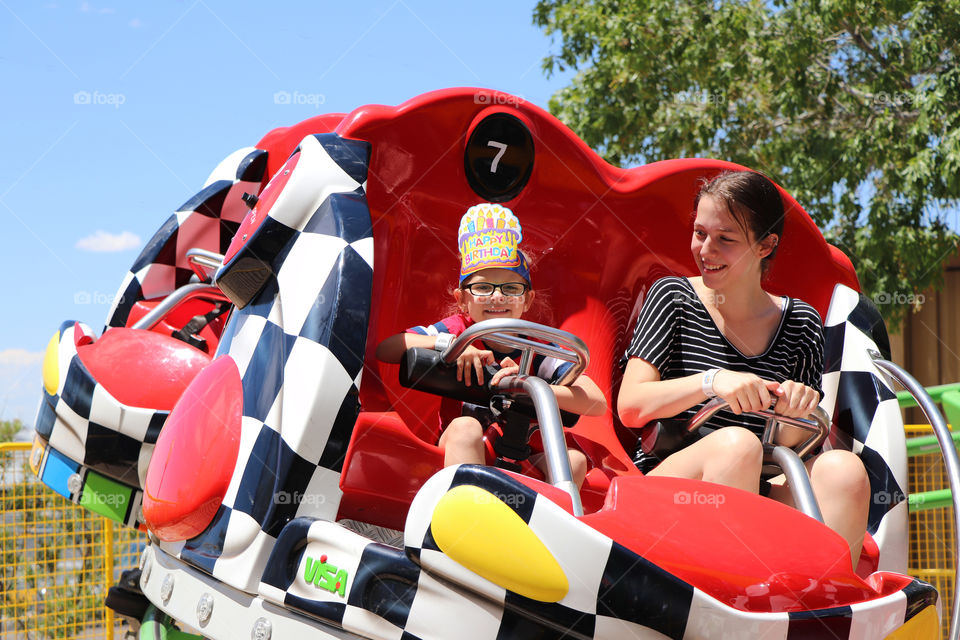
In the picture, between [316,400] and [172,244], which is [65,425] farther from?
[316,400]

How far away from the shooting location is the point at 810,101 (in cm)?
662

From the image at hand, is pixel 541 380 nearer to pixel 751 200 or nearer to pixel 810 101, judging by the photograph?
pixel 751 200

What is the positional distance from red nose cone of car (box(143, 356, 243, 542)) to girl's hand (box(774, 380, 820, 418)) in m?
1.18

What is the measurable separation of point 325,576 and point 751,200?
1357 mm

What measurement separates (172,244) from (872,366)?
2.46 m

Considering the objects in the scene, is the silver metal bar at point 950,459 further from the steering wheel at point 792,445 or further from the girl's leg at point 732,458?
the girl's leg at point 732,458

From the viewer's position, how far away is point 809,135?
6.51 m

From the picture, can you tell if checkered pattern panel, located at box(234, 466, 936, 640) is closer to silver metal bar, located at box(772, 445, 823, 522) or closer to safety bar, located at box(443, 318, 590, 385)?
silver metal bar, located at box(772, 445, 823, 522)

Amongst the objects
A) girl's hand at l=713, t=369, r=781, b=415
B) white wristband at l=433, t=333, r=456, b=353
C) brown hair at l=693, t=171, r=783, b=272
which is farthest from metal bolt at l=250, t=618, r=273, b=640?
brown hair at l=693, t=171, r=783, b=272

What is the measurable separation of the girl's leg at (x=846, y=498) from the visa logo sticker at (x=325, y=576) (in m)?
1.06

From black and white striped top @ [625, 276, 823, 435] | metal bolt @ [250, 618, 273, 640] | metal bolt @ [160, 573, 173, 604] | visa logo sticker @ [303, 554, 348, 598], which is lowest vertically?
metal bolt @ [250, 618, 273, 640]

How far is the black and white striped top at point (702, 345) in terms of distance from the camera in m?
A: 2.25

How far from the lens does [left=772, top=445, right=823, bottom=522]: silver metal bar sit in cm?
188

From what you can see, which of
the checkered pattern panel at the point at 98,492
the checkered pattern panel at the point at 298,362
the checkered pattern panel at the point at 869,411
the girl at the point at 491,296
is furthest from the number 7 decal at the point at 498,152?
the checkered pattern panel at the point at 98,492
